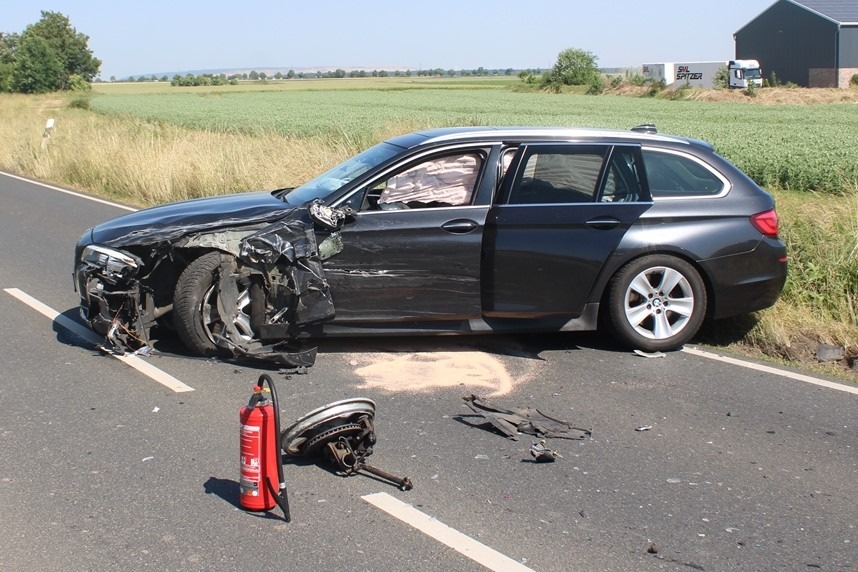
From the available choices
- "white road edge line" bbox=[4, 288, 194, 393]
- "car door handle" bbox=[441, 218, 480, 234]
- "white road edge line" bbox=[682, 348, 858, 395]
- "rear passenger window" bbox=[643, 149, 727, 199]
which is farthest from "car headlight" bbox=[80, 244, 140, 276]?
"white road edge line" bbox=[682, 348, 858, 395]

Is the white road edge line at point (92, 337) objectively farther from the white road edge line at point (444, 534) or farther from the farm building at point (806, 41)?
the farm building at point (806, 41)

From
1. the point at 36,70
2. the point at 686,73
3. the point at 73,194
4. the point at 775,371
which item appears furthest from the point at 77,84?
the point at 775,371

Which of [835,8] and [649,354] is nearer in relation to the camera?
[649,354]

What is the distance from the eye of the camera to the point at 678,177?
7.30 meters

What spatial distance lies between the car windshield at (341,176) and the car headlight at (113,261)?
1249 millimetres

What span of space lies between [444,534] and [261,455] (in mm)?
878

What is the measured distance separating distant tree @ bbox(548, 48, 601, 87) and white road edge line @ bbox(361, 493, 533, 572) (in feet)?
301

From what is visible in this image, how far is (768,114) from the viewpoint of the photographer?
45562mm

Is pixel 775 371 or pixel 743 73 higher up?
pixel 743 73

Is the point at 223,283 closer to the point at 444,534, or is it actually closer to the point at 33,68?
the point at 444,534

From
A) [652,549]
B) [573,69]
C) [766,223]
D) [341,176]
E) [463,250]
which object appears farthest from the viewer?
[573,69]

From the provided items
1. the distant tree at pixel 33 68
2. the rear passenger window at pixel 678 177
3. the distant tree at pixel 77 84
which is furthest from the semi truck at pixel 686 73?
the rear passenger window at pixel 678 177

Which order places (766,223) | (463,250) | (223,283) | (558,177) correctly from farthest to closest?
1. (766,223)
2. (558,177)
3. (463,250)
4. (223,283)

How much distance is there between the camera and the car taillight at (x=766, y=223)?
283 inches
